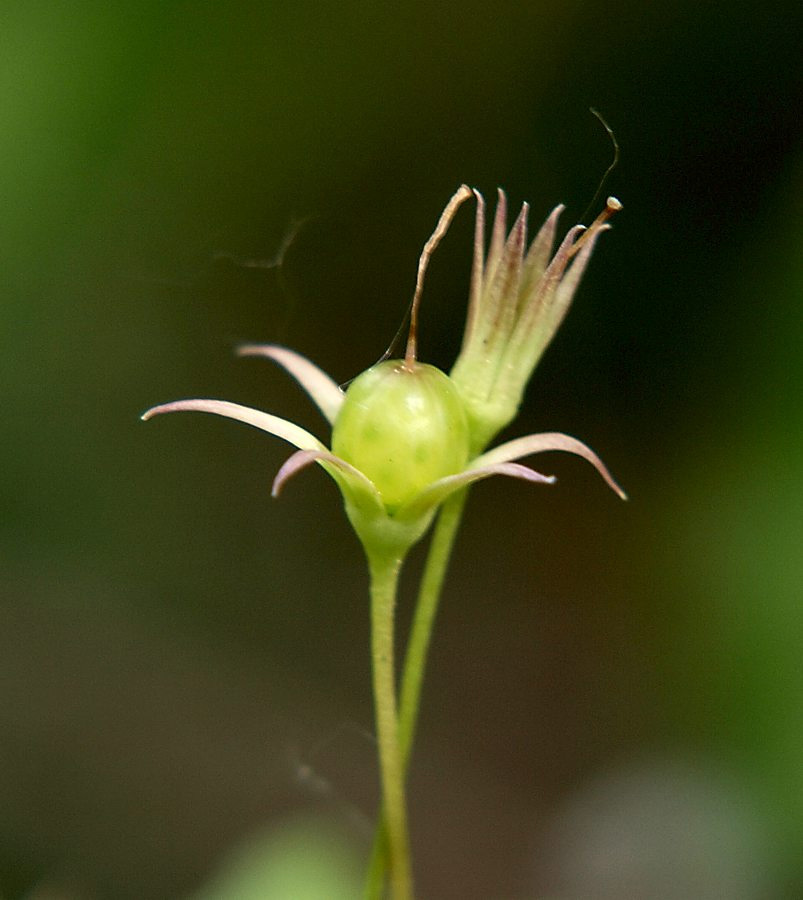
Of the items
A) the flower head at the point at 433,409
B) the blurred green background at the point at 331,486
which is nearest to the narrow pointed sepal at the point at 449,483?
the flower head at the point at 433,409

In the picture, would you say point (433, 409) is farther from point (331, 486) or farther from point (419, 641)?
point (331, 486)

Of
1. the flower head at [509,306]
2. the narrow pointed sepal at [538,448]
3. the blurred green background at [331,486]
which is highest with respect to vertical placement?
the flower head at [509,306]

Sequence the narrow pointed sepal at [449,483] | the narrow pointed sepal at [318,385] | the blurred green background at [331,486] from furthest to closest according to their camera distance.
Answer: the blurred green background at [331,486] < the narrow pointed sepal at [318,385] < the narrow pointed sepal at [449,483]

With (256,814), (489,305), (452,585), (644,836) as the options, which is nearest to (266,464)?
(452,585)

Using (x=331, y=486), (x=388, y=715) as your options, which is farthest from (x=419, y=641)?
(x=331, y=486)

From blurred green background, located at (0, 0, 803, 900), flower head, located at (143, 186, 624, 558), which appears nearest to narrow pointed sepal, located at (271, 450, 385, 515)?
flower head, located at (143, 186, 624, 558)

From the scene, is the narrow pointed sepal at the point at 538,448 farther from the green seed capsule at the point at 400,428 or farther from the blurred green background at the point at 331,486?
the blurred green background at the point at 331,486

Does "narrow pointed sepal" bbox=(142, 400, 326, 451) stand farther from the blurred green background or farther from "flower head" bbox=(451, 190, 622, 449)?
the blurred green background
